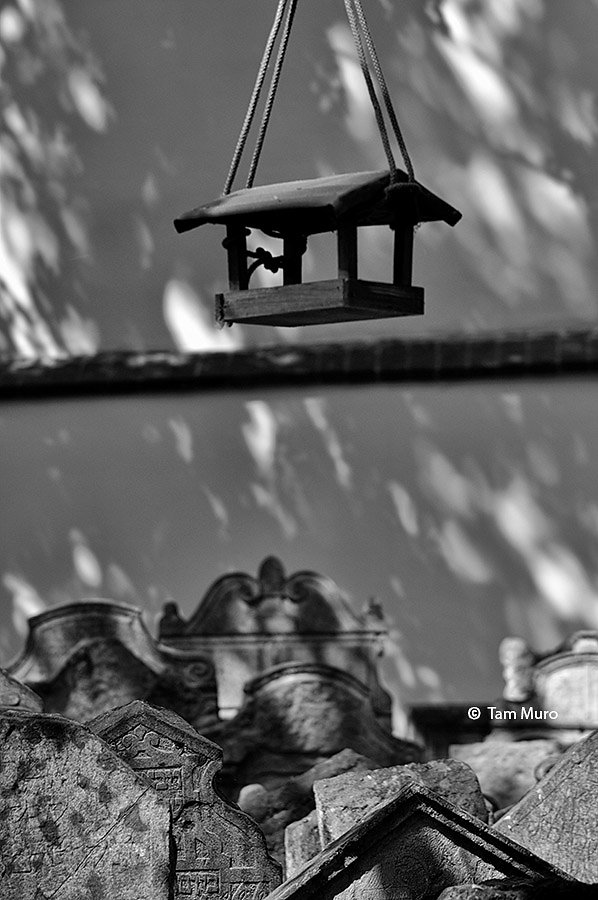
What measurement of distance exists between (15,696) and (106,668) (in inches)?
108

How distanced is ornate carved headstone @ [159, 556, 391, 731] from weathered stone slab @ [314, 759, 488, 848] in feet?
14.8

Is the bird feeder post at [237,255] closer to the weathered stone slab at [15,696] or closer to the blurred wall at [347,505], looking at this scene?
the weathered stone slab at [15,696]

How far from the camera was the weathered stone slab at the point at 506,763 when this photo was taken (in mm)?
6320

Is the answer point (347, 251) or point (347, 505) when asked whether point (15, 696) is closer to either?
point (347, 251)

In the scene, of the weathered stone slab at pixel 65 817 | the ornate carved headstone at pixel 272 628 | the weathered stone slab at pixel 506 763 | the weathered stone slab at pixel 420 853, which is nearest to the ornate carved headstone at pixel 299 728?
the weathered stone slab at pixel 506 763

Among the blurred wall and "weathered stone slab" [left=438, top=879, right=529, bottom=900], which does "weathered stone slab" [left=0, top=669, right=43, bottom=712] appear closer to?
"weathered stone slab" [left=438, top=879, right=529, bottom=900]

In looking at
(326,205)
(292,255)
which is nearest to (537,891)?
(326,205)

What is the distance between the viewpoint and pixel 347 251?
203 inches

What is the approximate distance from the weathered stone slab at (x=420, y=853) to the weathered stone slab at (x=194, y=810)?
0.40m

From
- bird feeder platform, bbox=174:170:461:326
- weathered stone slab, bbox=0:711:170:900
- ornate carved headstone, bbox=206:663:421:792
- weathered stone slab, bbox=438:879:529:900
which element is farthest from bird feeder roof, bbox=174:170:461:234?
ornate carved headstone, bbox=206:663:421:792

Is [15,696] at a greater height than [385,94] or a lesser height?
lesser

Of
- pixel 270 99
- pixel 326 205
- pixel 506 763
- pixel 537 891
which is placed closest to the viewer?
pixel 537 891

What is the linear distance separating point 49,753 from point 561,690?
4.71 m

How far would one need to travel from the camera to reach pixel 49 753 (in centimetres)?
394
